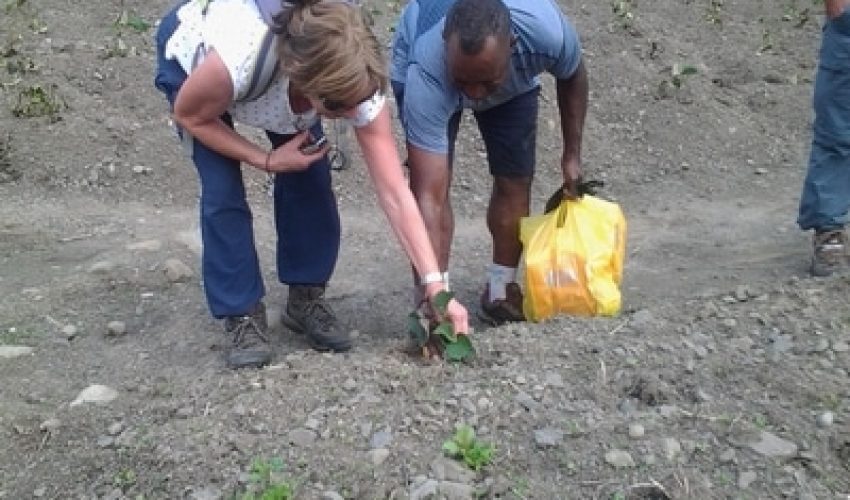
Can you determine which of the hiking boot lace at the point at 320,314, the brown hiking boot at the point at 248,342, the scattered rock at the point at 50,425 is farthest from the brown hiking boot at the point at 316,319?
the scattered rock at the point at 50,425

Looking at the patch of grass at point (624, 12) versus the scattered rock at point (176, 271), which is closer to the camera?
the scattered rock at point (176, 271)

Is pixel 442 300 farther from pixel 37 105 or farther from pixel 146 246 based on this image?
pixel 37 105

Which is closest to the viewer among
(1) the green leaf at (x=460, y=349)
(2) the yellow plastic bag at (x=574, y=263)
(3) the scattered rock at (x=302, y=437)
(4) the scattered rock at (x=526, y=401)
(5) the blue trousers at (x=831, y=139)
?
(3) the scattered rock at (x=302, y=437)

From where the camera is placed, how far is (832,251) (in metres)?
4.61

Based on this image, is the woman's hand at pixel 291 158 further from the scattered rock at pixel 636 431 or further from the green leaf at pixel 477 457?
the scattered rock at pixel 636 431

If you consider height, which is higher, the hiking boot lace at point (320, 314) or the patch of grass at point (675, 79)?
the patch of grass at point (675, 79)

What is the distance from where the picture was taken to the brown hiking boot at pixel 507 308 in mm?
4473

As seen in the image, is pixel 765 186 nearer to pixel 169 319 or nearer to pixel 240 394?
pixel 169 319

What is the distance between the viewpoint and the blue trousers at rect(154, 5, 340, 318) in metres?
3.63

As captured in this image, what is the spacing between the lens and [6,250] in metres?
5.14

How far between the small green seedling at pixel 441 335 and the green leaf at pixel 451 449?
0.44 m

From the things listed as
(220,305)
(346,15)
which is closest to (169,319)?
(220,305)

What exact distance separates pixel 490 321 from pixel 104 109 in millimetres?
2820

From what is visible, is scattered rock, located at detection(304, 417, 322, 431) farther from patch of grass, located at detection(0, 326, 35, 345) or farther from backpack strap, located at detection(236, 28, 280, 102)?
patch of grass, located at detection(0, 326, 35, 345)
